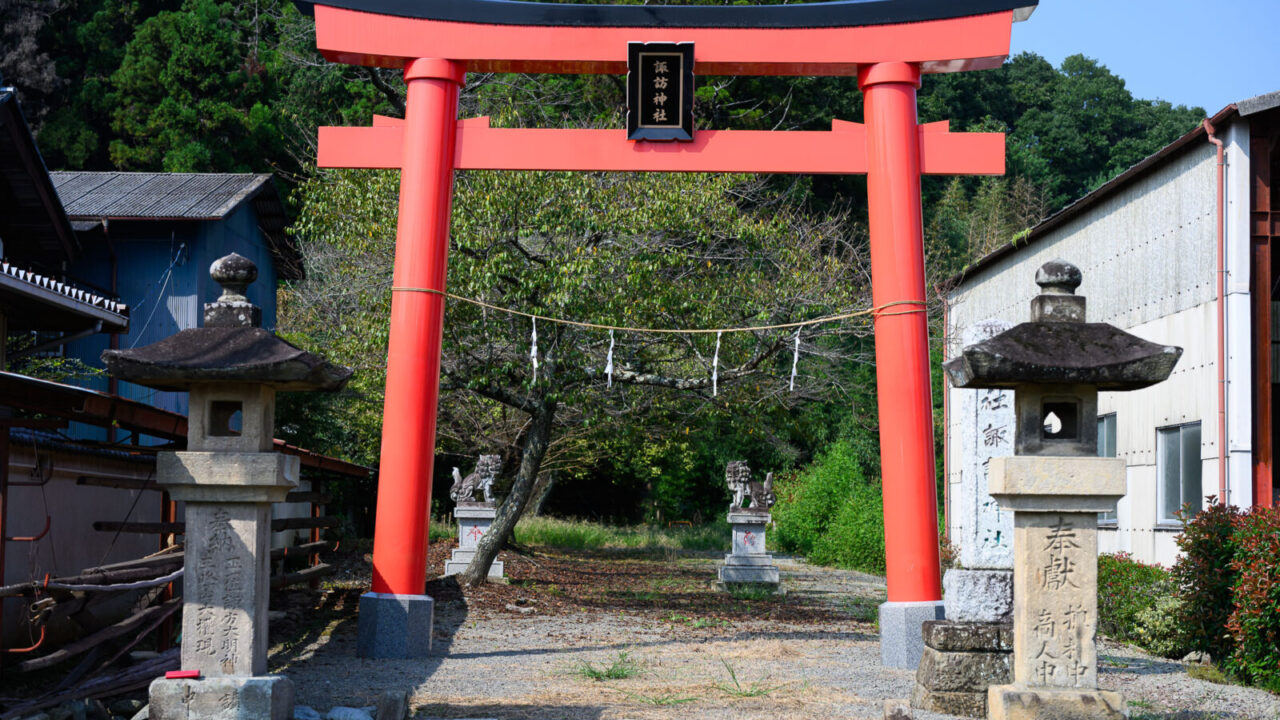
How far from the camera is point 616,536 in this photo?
2872 centimetres

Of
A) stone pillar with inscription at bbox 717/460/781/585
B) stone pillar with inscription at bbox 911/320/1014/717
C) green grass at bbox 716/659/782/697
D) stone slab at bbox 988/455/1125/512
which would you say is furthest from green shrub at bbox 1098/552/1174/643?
stone pillar with inscription at bbox 717/460/781/585

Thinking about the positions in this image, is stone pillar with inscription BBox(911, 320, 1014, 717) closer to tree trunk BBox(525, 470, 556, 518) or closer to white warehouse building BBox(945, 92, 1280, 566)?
white warehouse building BBox(945, 92, 1280, 566)

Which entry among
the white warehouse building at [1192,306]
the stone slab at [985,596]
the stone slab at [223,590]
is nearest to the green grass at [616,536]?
the white warehouse building at [1192,306]

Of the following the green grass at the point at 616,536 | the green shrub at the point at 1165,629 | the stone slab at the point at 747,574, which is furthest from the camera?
the green grass at the point at 616,536

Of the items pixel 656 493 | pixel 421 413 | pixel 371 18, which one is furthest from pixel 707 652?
pixel 656 493

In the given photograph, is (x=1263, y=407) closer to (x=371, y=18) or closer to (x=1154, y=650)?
(x=1154, y=650)

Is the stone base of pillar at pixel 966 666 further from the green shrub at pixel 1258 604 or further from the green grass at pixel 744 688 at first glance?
the green shrub at pixel 1258 604

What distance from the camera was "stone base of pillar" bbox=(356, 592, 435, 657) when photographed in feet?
31.6

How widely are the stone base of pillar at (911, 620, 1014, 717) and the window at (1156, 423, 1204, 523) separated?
18.3 ft

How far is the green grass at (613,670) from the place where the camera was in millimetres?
8859

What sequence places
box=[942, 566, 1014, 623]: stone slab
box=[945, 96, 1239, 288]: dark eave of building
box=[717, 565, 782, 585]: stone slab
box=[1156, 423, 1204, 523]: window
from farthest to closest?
box=[717, 565, 782, 585]: stone slab, box=[1156, 423, 1204, 523]: window, box=[945, 96, 1239, 288]: dark eave of building, box=[942, 566, 1014, 623]: stone slab

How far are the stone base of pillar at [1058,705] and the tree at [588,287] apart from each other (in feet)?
22.9

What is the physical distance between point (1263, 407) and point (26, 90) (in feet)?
89.7

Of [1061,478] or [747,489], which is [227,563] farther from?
[747,489]
